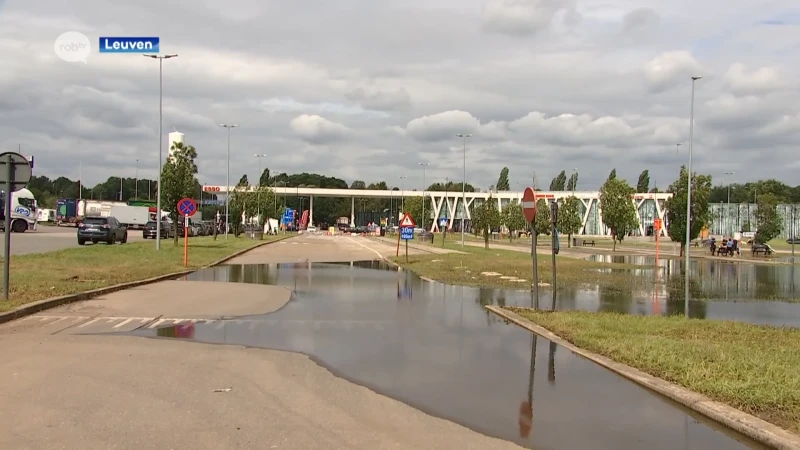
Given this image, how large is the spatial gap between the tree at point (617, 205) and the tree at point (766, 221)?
21317 mm

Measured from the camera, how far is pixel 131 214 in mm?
89875

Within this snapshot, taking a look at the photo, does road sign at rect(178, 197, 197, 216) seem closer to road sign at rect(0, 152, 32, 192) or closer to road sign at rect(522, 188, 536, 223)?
road sign at rect(0, 152, 32, 192)

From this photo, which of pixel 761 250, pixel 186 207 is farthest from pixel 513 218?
pixel 186 207

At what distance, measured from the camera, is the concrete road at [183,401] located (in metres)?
5.89

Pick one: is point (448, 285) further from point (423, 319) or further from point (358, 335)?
point (358, 335)

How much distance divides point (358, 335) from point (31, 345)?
488 centimetres

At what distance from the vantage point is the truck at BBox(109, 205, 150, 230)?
88.9 meters

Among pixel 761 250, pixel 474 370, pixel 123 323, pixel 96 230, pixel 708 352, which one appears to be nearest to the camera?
pixel 474 370

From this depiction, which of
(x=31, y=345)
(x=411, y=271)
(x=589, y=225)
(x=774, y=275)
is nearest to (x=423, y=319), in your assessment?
(x=31, y=345)

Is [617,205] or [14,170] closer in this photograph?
[14,170]

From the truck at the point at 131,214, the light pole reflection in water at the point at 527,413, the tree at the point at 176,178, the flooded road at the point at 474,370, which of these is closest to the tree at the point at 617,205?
the tree at the point at 176,178

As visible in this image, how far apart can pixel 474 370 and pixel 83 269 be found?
1615cm

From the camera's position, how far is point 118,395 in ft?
23.5

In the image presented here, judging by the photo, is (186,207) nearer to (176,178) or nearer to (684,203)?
(176,178)
